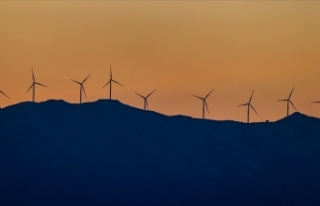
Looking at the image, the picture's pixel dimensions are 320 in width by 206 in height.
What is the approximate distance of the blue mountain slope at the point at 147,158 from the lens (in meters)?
39.5

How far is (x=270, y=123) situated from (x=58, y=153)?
12394 millimetres

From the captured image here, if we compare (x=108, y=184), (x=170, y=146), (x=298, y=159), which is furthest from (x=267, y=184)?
(x=108, y=184)

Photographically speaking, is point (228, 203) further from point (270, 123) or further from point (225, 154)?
point (270, 123)

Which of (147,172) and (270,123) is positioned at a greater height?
(270,123)

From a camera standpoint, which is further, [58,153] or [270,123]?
[270,123]

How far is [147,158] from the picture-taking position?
4291 centimetres

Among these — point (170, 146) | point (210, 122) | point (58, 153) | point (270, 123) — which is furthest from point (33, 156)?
point (270, 123)

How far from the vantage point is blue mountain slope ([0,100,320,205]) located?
3953cm

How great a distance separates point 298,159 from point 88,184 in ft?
38.8

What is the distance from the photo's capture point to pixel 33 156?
4044 cm

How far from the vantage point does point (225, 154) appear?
44531 millimetres

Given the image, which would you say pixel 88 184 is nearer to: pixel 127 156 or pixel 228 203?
pixel 127 156

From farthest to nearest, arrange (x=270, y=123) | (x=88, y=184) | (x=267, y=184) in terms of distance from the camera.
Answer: (x=270, y=123), (x=267, y=184), (x=88, y=184)

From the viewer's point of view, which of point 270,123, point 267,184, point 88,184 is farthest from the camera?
point 270,123
